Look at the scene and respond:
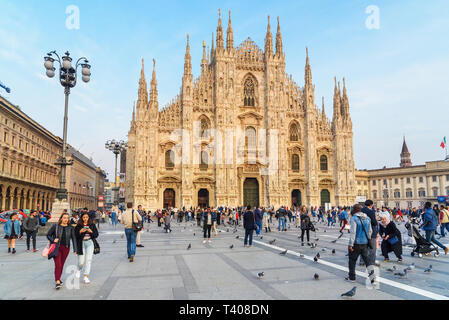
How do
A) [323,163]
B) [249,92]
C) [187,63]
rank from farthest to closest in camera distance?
[323,163] → [249,92] → [187,63]

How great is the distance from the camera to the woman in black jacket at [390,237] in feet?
29.6

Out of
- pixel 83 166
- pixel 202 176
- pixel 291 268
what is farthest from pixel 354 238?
pixel 83 166

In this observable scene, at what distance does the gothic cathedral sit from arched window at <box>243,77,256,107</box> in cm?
13

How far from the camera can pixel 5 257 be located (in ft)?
33.4

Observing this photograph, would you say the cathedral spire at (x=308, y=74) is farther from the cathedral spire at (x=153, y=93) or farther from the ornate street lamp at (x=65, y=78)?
the ornate street lamp at (x=65, y=78)

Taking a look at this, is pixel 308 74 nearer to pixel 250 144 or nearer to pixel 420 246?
pixel 250 144

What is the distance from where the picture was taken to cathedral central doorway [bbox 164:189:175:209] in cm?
3728

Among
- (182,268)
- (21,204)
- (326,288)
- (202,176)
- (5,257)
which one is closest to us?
(326,288)

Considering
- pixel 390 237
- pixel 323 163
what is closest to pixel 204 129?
pixel 323 163

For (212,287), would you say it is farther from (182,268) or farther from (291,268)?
(291,268)

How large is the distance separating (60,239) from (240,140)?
1330 inches

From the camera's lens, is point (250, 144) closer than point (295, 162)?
Yes

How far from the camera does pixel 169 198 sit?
1470 inches
